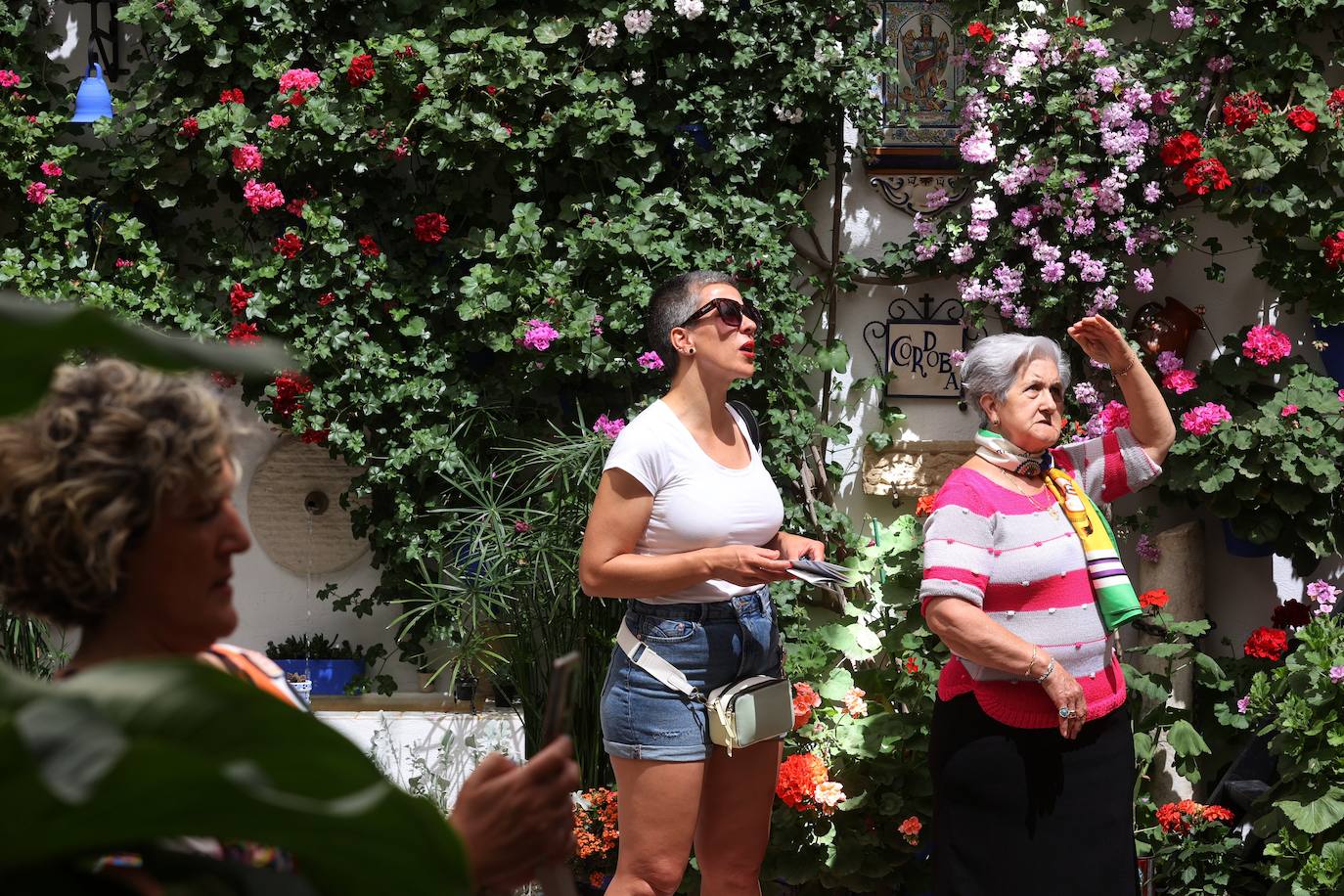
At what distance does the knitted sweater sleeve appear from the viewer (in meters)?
2.76

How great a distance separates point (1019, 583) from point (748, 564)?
1.87ft

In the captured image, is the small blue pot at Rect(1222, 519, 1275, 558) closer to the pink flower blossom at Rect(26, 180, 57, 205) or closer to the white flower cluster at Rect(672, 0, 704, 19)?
the white flower cluster at Rect(672, 0, 704, 19)

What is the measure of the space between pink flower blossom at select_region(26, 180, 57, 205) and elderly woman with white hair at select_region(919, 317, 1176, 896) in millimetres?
3377

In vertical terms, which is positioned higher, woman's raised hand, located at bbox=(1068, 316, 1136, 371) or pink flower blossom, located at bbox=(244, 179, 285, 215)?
pink flower blossom, located at bbox=(244, 179, 285, 215)

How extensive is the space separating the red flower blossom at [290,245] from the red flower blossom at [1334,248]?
3.32 meters

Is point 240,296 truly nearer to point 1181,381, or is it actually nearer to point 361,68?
point 361,68

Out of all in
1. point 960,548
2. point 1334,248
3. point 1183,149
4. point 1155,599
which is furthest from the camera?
point 1183,149

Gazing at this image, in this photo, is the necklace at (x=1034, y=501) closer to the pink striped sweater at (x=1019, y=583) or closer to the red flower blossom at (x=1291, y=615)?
the pink striped sweater at (x=1019, y=583)

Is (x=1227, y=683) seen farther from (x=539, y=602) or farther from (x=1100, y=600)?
(x=539, y=602)

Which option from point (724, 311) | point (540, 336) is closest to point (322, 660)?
point (540, 336)

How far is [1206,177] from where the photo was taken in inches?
169

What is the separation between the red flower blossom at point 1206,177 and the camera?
427cm

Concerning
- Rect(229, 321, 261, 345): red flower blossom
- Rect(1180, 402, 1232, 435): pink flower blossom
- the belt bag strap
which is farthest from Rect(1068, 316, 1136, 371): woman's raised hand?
Rect(229, 321, 261, 345): red flower blossom

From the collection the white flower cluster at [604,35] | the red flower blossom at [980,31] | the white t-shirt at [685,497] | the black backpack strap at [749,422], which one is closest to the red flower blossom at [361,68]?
the white flower cluster at [604,35]
